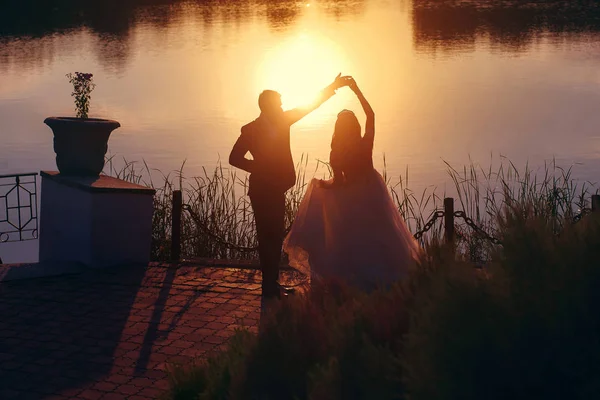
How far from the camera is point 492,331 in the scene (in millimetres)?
3037

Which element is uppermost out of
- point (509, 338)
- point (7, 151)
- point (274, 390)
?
point (509, 338)

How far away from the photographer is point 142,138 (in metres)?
26.4

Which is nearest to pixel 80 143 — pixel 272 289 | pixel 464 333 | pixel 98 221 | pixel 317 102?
pixel 98 221

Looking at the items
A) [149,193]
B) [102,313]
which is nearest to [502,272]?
[102,313]

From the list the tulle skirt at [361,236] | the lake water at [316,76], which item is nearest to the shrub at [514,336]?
the tulle skirt at [361,236]

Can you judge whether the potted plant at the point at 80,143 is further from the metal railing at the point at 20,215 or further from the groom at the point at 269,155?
the groom at the point at 269,155

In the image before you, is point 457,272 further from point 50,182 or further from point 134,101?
point 134,101

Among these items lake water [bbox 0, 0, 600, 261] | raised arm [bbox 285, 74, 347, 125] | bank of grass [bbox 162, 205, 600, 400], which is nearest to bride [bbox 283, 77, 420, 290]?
raised arm [bbox 285, 74, 347, 125]

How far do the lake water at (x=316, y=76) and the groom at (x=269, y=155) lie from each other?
1097cm

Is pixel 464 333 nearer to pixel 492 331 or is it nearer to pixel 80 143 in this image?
pixel 492 331

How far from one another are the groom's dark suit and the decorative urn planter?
276cm

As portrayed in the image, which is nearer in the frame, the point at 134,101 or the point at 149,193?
the point at 149,193

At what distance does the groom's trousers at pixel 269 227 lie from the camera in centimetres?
945

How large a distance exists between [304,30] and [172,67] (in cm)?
1288
